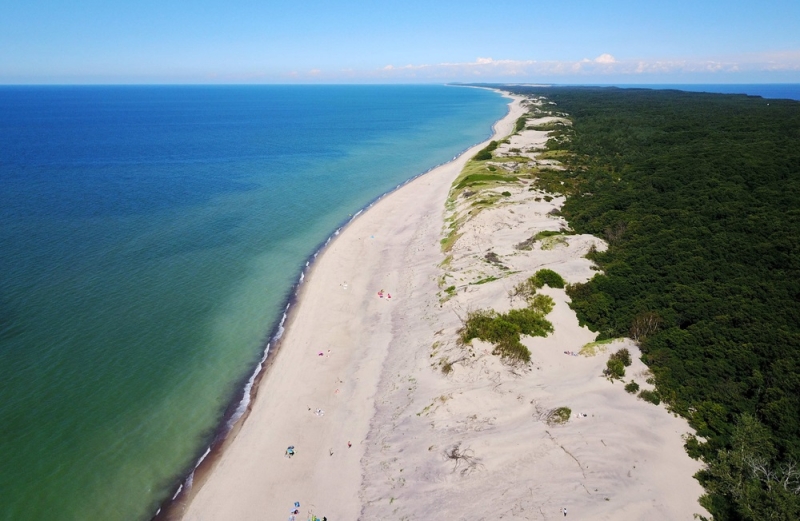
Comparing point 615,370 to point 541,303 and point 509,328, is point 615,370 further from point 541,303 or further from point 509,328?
point 541,303

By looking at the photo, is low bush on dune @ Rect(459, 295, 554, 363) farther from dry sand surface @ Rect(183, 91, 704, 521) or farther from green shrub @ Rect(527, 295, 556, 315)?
dry sand surface @ Rect(183, 91, 704, 521)

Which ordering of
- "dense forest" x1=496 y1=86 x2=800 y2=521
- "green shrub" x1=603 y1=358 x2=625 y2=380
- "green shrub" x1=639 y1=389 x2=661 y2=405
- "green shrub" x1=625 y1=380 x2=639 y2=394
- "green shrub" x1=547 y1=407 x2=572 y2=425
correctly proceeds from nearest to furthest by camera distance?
"dense forest" x1=496 y1=86 x2=800 y2=521
"green shrub" x1=547 y1=407 x2=572 y2=425
"green shrub" x1=639 y1=389 x2=661 y2=405
"green shrub" x1=625 y1=380 x2=639 y2=394
"green shrub" x1=603 y1=358 x2=625 y2=380

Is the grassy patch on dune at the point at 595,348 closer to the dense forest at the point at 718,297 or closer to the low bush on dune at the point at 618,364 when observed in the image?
the low bush on dune at the point at 618,364

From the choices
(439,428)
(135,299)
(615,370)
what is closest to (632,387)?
(615,370)

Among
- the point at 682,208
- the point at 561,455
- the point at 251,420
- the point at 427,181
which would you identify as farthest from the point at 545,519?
the point at 427,181

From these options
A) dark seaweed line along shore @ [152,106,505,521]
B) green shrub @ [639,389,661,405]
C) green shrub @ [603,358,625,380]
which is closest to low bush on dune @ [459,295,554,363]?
green shrub @ [603,358,625,380]

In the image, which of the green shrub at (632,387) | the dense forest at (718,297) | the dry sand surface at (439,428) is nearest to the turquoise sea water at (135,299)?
the dry sand surface at (439,428)
